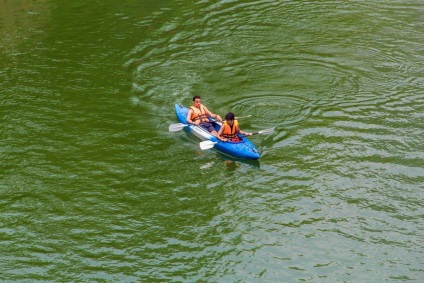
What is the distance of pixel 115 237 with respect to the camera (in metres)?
14.4

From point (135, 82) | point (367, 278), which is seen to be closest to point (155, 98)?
point (135, 82)

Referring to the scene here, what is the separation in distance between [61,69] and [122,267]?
1062 cm

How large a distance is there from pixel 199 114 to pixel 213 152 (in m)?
1.36

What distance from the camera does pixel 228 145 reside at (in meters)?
17.3

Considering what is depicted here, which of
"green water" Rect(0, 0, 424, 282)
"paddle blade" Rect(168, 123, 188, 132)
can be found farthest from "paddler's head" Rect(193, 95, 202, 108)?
"green water" Rect(0, 0, 424, 282)

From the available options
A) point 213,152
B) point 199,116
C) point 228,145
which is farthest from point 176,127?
point 228,145

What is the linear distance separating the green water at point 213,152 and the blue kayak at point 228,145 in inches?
10.6

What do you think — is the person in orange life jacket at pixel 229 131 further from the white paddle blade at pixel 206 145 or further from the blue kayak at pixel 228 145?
the white paddle blade at pixel 206 145

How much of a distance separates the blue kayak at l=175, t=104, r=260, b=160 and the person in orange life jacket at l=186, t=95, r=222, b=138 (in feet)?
0.48

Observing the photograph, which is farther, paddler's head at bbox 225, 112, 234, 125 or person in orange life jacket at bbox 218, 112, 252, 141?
person in orange life jacket at bbox 218, 112, 252, 141

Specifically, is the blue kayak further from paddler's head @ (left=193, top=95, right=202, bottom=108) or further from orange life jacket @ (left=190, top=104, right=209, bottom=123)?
paddler's head @ (left=193, top=95, right=202, bottom=108)

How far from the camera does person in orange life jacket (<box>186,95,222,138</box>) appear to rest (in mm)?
18453

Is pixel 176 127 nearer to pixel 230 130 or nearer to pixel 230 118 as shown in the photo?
pixel 230 130

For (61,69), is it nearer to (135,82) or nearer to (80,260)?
(135,82)
